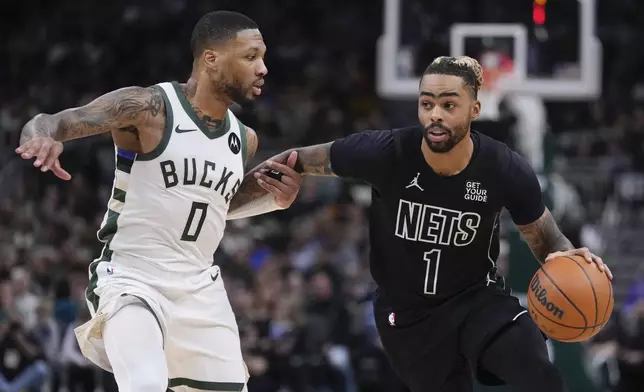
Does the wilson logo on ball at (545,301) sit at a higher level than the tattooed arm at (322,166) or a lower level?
lower

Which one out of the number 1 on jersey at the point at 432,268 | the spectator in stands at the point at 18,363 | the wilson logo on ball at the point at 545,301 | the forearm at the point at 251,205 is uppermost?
the forearm at the point at 251,205

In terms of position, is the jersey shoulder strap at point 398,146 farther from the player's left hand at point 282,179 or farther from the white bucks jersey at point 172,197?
the white bucks jersey at point 172,197

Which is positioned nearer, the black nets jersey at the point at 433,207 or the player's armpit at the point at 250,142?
the black nets jersey at the point at 433,207

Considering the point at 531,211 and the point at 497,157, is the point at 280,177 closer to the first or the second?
the point at 497,157

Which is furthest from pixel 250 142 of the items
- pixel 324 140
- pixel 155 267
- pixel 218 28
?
pixel 324 140

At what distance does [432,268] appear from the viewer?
18.7ft

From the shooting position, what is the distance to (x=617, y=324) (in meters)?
11.8

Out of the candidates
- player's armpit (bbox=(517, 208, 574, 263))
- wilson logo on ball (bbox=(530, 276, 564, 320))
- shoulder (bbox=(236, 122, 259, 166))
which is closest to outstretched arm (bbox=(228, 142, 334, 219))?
shoulder (bbox=(236, 122, 259, 166))

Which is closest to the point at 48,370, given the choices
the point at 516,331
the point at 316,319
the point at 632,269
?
the point at 316,319

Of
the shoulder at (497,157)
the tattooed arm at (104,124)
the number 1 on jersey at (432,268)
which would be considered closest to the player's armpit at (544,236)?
the shoulder at (497,157)

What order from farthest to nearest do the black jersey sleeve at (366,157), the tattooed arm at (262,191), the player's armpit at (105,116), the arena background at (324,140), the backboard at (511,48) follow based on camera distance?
the backboard at (511,48) → the arena background at (324,140) → the tattooed arm at (262,191) → the black jersey sleeve at (366,157) → the player's armpit at (105,116)

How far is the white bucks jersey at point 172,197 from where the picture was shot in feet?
18.2

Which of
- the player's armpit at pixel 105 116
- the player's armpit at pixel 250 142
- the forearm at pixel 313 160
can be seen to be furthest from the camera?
the player's armpit at pixel 250 142

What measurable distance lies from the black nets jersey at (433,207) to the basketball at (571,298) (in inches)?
14.1
